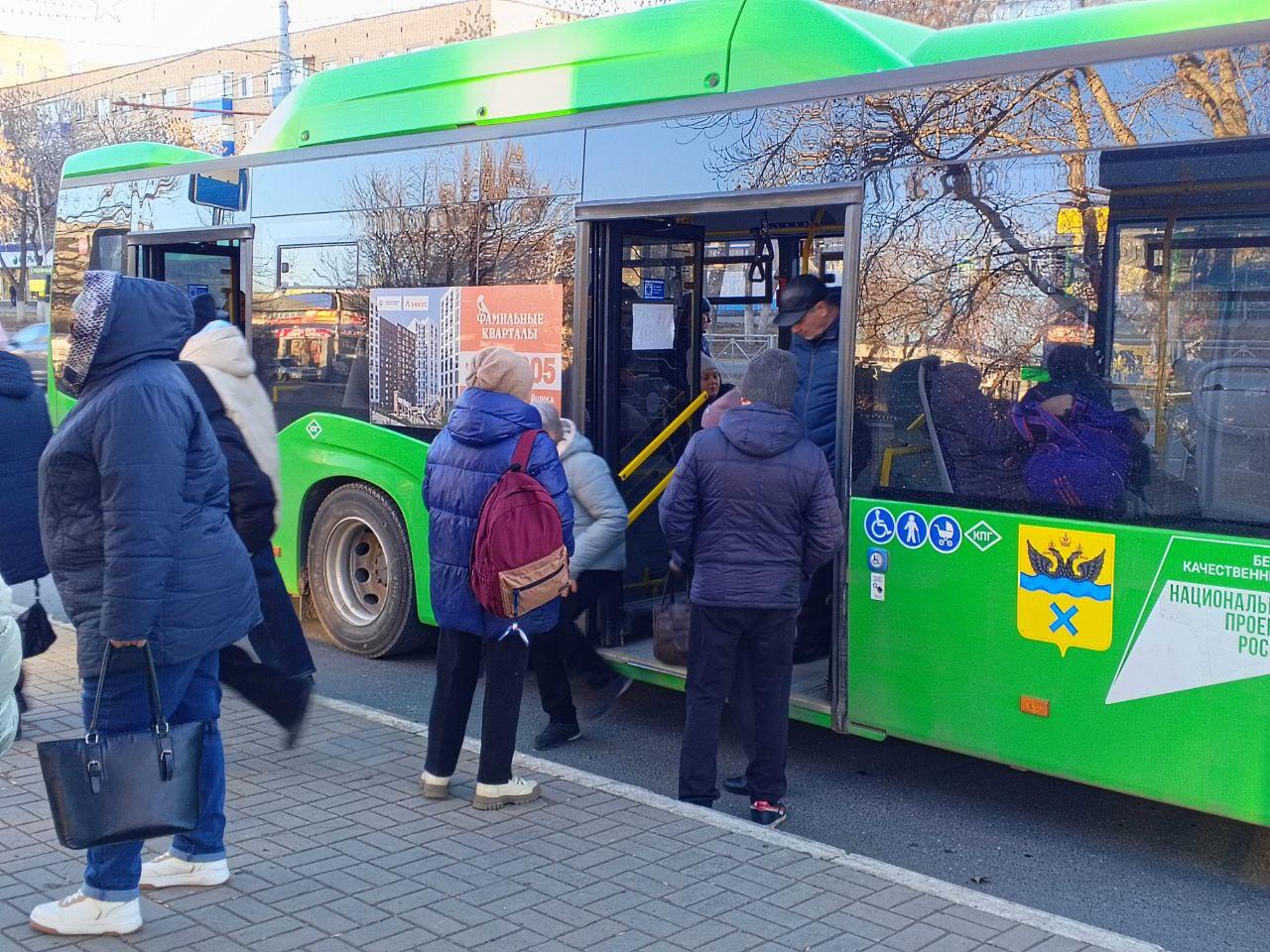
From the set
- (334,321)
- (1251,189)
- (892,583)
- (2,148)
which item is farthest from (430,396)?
(2,148)

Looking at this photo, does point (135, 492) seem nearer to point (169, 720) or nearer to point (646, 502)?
point (169, 720)

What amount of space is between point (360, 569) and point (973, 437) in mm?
4284

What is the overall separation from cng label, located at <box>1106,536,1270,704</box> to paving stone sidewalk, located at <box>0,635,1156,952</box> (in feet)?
3.23

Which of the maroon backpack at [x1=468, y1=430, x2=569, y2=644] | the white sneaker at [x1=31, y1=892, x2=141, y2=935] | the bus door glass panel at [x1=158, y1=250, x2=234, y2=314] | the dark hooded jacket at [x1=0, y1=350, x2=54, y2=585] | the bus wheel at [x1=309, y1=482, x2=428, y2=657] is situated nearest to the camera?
the white sneaker at [x1=31, y1=892, x2=141, y2=935]

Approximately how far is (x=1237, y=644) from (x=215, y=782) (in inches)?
133

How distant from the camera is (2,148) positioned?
38.8 metres

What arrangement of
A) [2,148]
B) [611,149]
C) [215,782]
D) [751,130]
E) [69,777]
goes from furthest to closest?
1. [2,148]
2. [611,149]
3. [751,130]
4. [215,782]
5. [69,777]

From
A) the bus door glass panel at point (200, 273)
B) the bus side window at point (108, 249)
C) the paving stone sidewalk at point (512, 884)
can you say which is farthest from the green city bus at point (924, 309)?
the bus side window at point (108, 249)

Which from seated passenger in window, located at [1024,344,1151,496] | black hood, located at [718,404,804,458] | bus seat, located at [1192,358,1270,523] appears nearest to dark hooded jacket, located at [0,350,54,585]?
black hood, located at [718,404,804,458]

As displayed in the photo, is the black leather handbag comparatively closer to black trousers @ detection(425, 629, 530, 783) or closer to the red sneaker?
black trousers @ detection(425, 629, 530, 783)

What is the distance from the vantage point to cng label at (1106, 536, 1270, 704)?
4.40 metres

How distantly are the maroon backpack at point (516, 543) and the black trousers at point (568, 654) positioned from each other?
109cm

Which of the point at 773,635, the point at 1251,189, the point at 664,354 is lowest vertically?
the point at 773,635

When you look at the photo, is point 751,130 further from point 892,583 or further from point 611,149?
point 892,583
